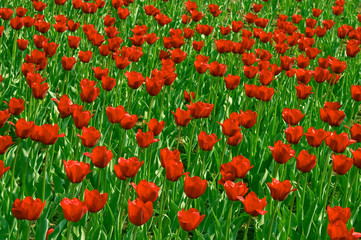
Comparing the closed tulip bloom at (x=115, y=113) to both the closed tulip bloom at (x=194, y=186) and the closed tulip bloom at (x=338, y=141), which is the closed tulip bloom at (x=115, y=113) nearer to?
the closed tulip bloom at (x=194, y=186)

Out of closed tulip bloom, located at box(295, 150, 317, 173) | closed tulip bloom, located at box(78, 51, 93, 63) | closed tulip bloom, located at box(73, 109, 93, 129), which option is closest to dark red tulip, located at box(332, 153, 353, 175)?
closed tulip bloom, located at box(295, 150, 317, 173)

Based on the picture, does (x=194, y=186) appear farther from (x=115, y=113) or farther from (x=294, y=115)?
(x=294, y=115)

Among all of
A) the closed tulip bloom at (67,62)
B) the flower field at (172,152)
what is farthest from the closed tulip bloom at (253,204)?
the closed tulip bloom at (67,62)

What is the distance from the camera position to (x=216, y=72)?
4352 mm

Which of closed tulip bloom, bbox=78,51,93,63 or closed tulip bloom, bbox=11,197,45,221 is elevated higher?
closed tulip bloom, bbox=11,197,45,221

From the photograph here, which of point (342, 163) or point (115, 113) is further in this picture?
point (115, 113)

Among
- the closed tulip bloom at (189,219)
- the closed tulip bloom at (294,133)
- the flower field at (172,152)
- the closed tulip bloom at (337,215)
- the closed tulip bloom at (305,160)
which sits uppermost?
the closed tulip bloom at (337,215)

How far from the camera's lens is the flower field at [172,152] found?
8.73 feet

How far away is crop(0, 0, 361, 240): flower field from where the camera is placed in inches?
105

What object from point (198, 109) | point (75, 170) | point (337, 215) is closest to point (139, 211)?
point (75, 170)

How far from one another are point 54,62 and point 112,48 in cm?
79

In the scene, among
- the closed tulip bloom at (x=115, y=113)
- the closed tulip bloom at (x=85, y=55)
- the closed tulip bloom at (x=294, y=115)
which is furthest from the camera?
the closed tulip bloom at (x=85, y=55)

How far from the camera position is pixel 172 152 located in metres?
2.81

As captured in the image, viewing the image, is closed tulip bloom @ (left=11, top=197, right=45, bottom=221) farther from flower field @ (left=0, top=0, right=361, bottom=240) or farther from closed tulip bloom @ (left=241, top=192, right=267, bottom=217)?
closed tulip bloom @ (left=241, top=192, right=267, bottom=217)
